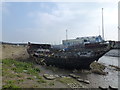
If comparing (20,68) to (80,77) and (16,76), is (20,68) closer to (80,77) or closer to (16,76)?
(16,76)

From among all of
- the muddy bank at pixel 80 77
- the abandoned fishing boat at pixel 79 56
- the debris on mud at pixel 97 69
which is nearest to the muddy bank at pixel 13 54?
the abandoned fishing boat at pixel 79 56

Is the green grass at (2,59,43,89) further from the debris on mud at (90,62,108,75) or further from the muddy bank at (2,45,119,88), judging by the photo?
the debris on mud at (90,62,108,75)

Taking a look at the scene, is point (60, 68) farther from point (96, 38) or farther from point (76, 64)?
point (96, 38)

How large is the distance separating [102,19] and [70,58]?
16878mm

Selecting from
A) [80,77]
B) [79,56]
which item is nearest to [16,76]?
[80,77]

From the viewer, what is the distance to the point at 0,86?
9.18 m

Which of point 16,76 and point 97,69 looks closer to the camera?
point 16,76

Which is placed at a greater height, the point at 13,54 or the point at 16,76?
the point at 13,54

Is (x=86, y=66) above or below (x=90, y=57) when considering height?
below

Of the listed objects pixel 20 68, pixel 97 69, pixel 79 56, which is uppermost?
pixel 79 56

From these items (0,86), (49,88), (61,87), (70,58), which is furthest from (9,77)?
(70,58)

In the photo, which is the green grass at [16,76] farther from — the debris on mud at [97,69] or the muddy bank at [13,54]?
the muddy bank at [13,54]

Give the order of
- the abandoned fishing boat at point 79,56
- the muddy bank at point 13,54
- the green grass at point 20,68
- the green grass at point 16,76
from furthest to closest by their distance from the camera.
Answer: the muddy bank at point 13,54, the abandoned fishing boat at point 79,56, the green grass at point 20,68, the green grass at point 16,76

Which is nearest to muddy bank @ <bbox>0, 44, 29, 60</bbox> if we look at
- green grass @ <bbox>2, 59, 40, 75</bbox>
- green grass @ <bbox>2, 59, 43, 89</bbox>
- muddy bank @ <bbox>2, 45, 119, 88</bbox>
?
muddy bank @ <bbox>2, 45, 119, 88</bbox>
